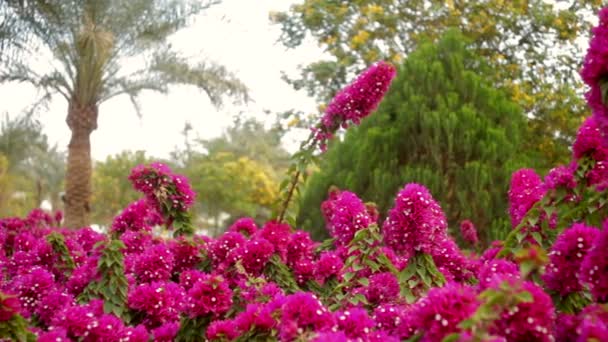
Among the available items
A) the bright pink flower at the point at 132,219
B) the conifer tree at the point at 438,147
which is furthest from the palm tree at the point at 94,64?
the bright pink flower at the point at 132,219

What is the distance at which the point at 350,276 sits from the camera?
2.02 m

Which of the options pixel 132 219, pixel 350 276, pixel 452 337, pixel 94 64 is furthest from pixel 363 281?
pixel 94 64

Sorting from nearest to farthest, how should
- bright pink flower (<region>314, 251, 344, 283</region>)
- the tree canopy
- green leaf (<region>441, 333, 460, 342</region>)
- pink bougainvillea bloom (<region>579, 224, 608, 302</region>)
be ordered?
green leaf (<region>441, 333, 460, 342</region>), pink bougainvillea bloom (<region>579, 224, 608, 302</region>), bright pink flower (<region>314, 251, 344, 283</region>), the tree canopy

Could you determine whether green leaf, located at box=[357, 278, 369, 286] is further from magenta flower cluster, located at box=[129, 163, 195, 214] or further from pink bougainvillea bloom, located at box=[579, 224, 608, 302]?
magenta flower cluster, located at box=[129, 163, 195, 214]

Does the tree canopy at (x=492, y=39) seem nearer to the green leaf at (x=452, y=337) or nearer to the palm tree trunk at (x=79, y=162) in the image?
the palm tree trunk at (x=79, y=162)

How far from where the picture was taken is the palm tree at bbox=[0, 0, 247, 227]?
13086 mm

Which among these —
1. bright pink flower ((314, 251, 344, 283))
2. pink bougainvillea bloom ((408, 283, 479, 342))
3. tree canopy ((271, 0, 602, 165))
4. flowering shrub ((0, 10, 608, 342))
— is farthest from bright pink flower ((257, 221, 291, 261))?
tree canopy ((271, 0, 602, 165))

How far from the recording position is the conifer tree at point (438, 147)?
7.13 m

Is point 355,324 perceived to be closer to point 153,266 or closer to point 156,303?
point 156,303

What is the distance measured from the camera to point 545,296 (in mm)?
1202

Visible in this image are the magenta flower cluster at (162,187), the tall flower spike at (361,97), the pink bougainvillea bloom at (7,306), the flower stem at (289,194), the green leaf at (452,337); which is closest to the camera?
the green leaf at (452,337)

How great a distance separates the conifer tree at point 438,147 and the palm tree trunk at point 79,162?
25.2ft

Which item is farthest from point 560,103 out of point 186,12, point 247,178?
point 247,178

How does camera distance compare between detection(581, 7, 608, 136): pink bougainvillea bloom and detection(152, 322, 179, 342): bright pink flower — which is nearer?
detection(581, 7, 608, 136): pink bougainvillea bloom
